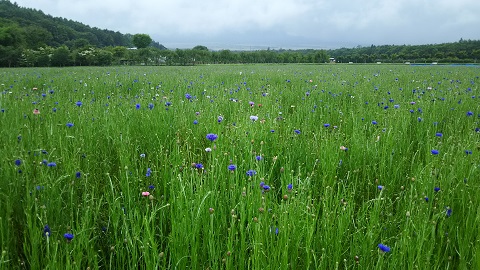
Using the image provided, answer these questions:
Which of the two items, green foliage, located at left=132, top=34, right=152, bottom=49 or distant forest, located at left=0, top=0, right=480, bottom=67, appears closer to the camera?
distant forest, located at left=0, top=0, right=480, bottom=67

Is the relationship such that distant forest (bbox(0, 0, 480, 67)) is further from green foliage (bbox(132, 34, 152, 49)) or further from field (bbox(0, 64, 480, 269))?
field (bbox(0, 64, 480, 269))

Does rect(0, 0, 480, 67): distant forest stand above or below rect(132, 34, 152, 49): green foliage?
below

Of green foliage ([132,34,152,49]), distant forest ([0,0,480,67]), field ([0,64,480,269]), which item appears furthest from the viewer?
green foliage ([132,34,152,49])

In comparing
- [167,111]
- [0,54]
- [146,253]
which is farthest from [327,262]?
[0,54]

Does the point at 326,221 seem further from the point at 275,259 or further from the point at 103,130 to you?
the point at 103,130

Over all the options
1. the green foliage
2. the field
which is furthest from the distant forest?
the field

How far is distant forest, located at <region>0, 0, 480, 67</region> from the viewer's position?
3972cm

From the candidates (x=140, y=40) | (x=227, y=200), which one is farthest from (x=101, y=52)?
(x=140, y=40)

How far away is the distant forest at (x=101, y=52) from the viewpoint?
3972cm

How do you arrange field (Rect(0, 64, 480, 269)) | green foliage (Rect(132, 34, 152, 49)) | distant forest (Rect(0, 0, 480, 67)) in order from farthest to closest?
green foliage (Rect(132, 34, 152, 49)), distant forest (Rect(0, 0, 480, 67)), field (Rect(0, 64, 480, 269))

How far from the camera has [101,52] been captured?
40219 millimetres

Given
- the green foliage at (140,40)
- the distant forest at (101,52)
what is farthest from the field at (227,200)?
the green foliage at (140,40)

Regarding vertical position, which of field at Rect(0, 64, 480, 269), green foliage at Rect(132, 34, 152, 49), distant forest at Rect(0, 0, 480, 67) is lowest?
field at Rect(0, 64, 480, 269)

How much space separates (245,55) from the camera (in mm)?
73062
